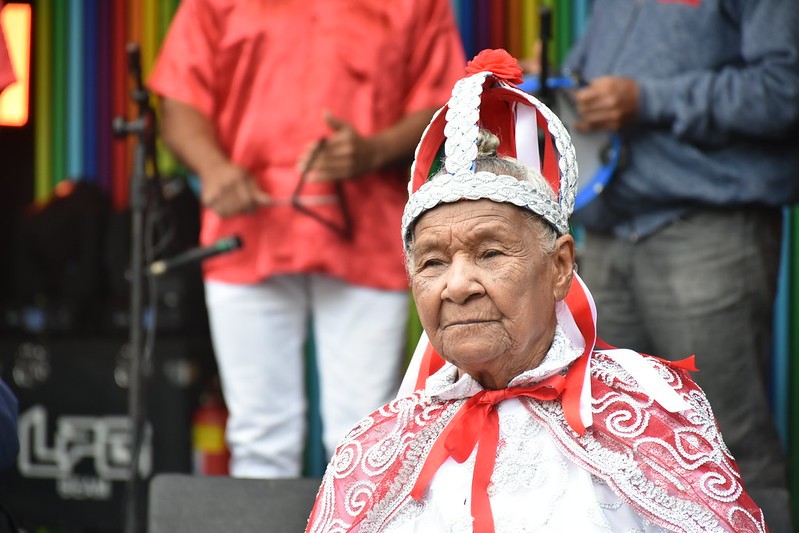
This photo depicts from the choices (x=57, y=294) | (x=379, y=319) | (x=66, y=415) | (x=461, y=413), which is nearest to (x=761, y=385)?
(x=379, y=319)

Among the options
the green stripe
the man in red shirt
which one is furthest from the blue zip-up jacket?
the green stripe

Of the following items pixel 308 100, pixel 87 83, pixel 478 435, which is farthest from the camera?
pixel 87 83

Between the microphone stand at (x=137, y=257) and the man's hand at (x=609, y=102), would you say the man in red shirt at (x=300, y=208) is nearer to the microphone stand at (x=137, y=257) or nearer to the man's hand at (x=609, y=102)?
the microphone stand at (x=137, y=257)

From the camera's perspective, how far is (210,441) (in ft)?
16.9

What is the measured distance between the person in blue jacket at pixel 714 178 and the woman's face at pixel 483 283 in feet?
4.02

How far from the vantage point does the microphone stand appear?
3.72 meters

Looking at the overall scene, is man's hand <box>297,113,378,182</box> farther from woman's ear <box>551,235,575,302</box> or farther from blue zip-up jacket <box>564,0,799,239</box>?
woman's ear <box>551,235,575,302</box>

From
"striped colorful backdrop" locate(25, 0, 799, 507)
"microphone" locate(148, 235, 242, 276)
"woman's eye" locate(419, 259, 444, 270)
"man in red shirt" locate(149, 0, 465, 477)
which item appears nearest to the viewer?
"woman's eye" locate(419, 259, 444, 270)

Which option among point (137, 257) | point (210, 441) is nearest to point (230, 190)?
point (137, 257)

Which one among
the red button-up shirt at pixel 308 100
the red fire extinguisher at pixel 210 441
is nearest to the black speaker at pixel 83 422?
the red fire extinguisher at pixel 210 441

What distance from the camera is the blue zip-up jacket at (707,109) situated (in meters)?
3.56

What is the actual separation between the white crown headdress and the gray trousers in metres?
1.08

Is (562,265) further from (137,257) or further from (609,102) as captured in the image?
(137,257)

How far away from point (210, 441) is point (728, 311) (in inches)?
95.0
